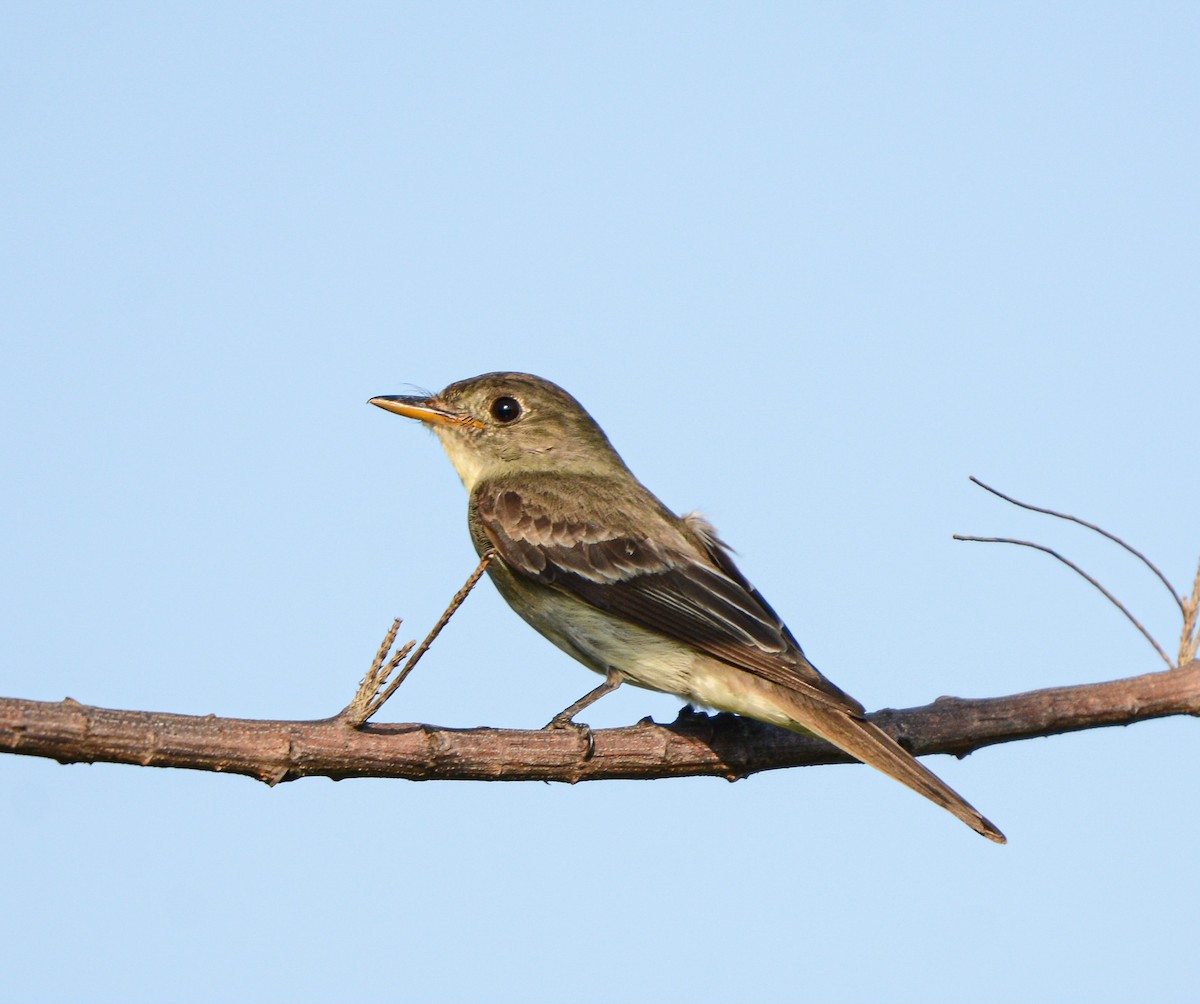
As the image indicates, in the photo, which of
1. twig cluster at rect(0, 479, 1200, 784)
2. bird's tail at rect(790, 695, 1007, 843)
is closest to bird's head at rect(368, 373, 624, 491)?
twig cluster at rect(0, 479, 1200, 784)

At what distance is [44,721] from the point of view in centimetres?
467

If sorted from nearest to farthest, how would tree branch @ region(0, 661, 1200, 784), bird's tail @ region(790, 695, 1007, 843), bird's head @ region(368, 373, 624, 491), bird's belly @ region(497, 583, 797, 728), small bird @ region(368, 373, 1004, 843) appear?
tree branch @ region(0, 661, 1200, 784) < bird's tail @ region(790, 695, 1007, 843) < small bird @ region(368, 373, 1004, 843) < bird's belly @ region(497, 583, 797, 728) < bird's head @ region(368, 373, 624, 491)

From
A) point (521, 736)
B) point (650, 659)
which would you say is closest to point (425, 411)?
point (650, 659)

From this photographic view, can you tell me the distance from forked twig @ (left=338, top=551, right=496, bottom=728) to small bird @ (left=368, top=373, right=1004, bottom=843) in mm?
795

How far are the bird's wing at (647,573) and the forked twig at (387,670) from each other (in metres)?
2.01

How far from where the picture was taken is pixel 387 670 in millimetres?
5031

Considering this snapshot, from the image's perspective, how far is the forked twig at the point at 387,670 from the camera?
4.87 meters

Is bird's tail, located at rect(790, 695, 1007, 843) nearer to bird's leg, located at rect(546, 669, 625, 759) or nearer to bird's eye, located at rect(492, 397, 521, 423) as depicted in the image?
bird's leg, located at rect(546, 669, 625, 759)

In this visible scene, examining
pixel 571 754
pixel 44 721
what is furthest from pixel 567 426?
pixel 44 721

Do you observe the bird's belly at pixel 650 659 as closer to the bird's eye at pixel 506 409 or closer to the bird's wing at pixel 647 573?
the bird's wing at pixel 647 573

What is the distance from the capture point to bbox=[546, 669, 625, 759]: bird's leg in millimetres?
6059

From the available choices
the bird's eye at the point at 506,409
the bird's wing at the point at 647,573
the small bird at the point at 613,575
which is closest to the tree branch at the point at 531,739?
the small bird at the point at 613,575

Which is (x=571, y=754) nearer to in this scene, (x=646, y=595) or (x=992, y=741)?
(x=646, y=595)

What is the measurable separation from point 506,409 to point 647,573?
1.91 meters
